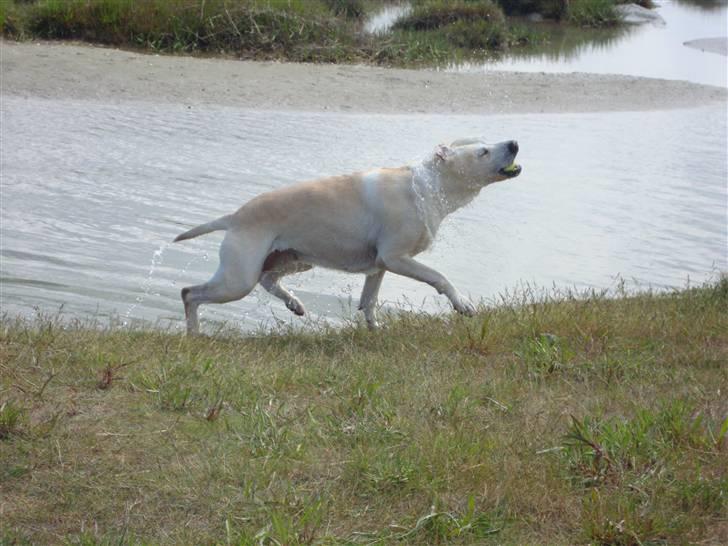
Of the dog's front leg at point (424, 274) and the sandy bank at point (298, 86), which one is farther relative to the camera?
the sandy bank at point (298, 86)

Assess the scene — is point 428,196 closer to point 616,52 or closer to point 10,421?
point 10,421

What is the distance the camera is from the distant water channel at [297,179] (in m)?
8.67

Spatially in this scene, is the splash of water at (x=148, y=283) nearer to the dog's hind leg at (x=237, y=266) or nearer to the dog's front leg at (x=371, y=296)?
the dog's hind leg at (x=237, y=266)

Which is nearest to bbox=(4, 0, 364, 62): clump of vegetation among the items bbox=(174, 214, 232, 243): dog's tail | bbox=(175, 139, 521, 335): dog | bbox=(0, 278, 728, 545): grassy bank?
bbox=(174, 214, 232, 243): dog's tail

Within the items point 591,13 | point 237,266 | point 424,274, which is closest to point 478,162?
point 424,274

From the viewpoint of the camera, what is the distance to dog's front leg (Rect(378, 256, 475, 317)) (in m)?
7.09

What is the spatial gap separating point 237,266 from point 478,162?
1548 millimetres

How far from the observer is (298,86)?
1598 centimetres

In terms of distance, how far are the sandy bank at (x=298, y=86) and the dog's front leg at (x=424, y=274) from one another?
811 cm

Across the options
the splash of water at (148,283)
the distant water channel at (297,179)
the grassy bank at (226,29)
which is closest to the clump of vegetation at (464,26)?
the grassy bank at (226,29)

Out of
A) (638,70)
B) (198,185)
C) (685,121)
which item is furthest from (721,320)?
(638,70)

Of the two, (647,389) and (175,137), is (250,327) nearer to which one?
(647,389)

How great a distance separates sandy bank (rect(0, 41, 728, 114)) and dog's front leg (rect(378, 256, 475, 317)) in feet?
26.6

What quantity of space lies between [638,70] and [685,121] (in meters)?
4.93
